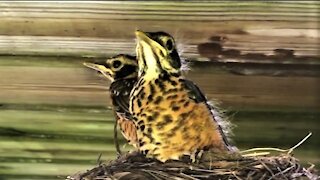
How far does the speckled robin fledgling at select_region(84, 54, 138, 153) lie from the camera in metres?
1.33

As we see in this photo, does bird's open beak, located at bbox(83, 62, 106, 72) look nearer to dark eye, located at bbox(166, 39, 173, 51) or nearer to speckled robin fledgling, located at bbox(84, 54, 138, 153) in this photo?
speckled robin fledgling, located at bbox(84, 54, 138, 153)

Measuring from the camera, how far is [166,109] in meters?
1.28

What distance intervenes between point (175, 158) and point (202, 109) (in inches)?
3.9

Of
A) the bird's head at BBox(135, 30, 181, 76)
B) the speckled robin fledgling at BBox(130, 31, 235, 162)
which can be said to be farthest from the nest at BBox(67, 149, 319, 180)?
the bird's head at BBox(135, 30, 181, 76)

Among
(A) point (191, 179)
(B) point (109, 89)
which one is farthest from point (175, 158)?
(B) point (109, 89)

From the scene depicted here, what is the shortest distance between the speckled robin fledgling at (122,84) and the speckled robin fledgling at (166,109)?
3cm

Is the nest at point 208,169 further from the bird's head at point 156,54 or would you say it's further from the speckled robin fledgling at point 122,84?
the bird's head at point 156,54

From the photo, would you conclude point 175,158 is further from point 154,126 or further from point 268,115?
point 268,115

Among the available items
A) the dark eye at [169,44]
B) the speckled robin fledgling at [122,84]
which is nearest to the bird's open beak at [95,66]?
the speckled robin fledgling at [122,84]

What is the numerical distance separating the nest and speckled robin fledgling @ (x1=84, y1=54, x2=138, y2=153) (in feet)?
0.18

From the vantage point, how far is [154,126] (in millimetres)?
1288

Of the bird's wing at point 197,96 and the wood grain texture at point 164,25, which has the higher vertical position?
the wood grain texture at point 164,25

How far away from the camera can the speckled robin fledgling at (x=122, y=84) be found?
4.35 feet

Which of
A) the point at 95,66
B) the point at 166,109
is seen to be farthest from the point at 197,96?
the point at 95,66
